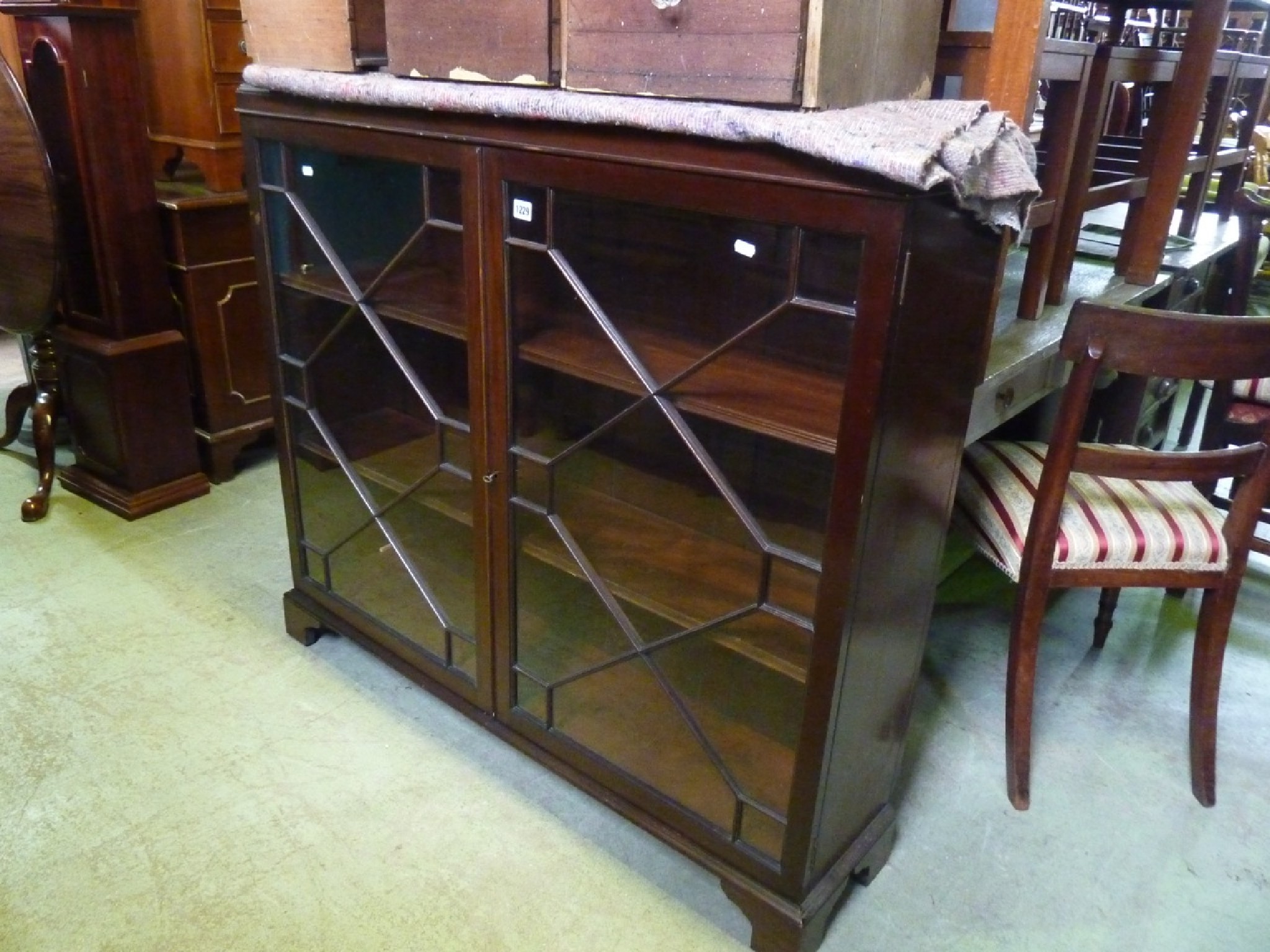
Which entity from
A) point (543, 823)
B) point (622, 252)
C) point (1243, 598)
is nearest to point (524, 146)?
point (622, 252)

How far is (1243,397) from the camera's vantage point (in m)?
2.20

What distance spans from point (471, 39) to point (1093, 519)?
1233 millimetres

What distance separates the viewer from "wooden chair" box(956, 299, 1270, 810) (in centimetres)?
137

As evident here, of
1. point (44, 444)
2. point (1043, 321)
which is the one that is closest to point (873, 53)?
point (1043, 321)

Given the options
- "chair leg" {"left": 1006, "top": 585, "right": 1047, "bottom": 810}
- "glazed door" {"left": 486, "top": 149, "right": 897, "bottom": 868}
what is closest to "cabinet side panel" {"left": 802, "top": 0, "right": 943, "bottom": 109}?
"glazed door" {"left": 486, "top": 149, "right": 897, "bottom": 868}

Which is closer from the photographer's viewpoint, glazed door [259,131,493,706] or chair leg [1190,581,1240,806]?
glazed door [259,131,493,706]

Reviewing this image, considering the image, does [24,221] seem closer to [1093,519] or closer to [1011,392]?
[1011,392]

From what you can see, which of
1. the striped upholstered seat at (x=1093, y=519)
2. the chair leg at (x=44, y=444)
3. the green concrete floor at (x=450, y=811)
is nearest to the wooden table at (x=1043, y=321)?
the striped upholstered seat at (x=1093, y=519)

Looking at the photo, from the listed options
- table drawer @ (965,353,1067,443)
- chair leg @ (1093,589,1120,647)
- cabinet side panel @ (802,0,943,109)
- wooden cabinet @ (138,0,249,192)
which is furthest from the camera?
wooden cabinet @ (138,0,249,192)

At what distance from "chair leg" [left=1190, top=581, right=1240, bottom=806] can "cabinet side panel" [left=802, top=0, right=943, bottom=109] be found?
41.9 inches

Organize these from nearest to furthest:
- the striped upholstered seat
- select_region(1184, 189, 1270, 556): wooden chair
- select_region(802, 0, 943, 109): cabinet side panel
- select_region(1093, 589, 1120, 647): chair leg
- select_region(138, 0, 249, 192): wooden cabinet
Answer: select_region(802, 0, 943, 109): cabinet side panel, the striped upholstered seat, select_region(1093, 589, 1120, 647): chair leg, select_region(1184, 189, 1270, 556): wooden chair, select_region(138, 0, 249, 192): wooden cabinet

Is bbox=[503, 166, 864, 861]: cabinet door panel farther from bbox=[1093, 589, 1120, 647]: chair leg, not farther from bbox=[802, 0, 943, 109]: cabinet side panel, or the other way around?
bbox=[1093, 589, 1120, 647]: chair leg

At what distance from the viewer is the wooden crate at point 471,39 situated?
1180 millimetres

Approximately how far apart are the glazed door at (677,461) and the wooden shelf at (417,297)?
140 mm
